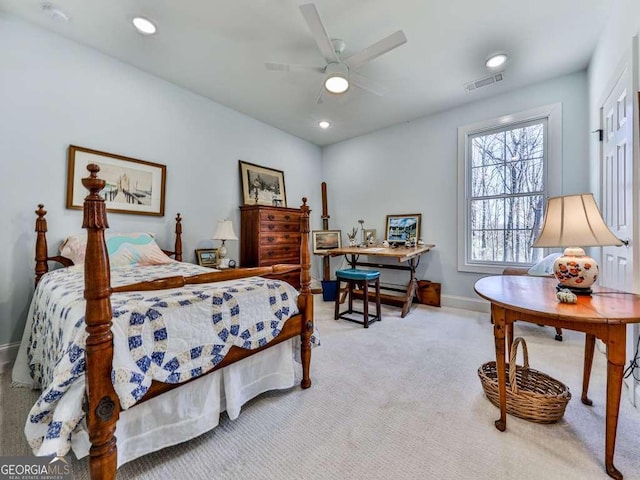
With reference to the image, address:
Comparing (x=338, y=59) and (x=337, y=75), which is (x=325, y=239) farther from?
(x=338, y=59)

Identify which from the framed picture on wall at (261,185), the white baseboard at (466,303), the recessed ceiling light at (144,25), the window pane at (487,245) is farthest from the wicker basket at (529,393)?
the recessed ceiling light at (144,25)

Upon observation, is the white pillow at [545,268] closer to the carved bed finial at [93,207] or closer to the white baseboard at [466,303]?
the white baseboard at [466,303]

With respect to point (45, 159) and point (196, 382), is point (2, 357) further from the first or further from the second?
point (196, 382)

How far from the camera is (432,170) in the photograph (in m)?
4.05

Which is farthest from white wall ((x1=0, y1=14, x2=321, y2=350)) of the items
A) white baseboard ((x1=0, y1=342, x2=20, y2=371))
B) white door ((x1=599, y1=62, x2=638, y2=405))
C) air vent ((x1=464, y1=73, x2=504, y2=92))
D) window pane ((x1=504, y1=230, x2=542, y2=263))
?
white door ((x1=599, y1=62, x2=638, y2=405))

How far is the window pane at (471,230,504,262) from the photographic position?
11.8 feet

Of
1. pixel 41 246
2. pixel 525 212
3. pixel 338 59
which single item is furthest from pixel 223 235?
pixel 525 212

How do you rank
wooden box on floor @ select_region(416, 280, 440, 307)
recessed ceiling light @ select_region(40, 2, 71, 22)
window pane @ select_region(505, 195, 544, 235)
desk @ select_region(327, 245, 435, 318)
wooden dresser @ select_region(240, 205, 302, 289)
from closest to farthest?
recessed ceiling light @ select_region(40, 2, 71, 22), desk @ select_region(327, 245, 435, 318), window pane @ select_region(505, 195, 544, 235), wooden dresser @ select_region(240, 205, 302, 289), wooden box on floor @ select_region(416, 280, 440, 307)

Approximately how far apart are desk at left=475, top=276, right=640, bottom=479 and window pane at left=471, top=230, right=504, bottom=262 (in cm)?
214

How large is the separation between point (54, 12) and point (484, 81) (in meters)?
4.16

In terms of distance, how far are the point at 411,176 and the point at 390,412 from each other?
3469 millimetres

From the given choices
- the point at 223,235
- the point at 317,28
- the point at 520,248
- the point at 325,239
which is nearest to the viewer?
the point at 317,28

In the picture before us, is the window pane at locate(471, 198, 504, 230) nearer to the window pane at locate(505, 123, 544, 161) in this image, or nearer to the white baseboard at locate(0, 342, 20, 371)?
the window pane at locate(505, 123, 544, 161)

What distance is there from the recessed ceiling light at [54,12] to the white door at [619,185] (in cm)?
419
